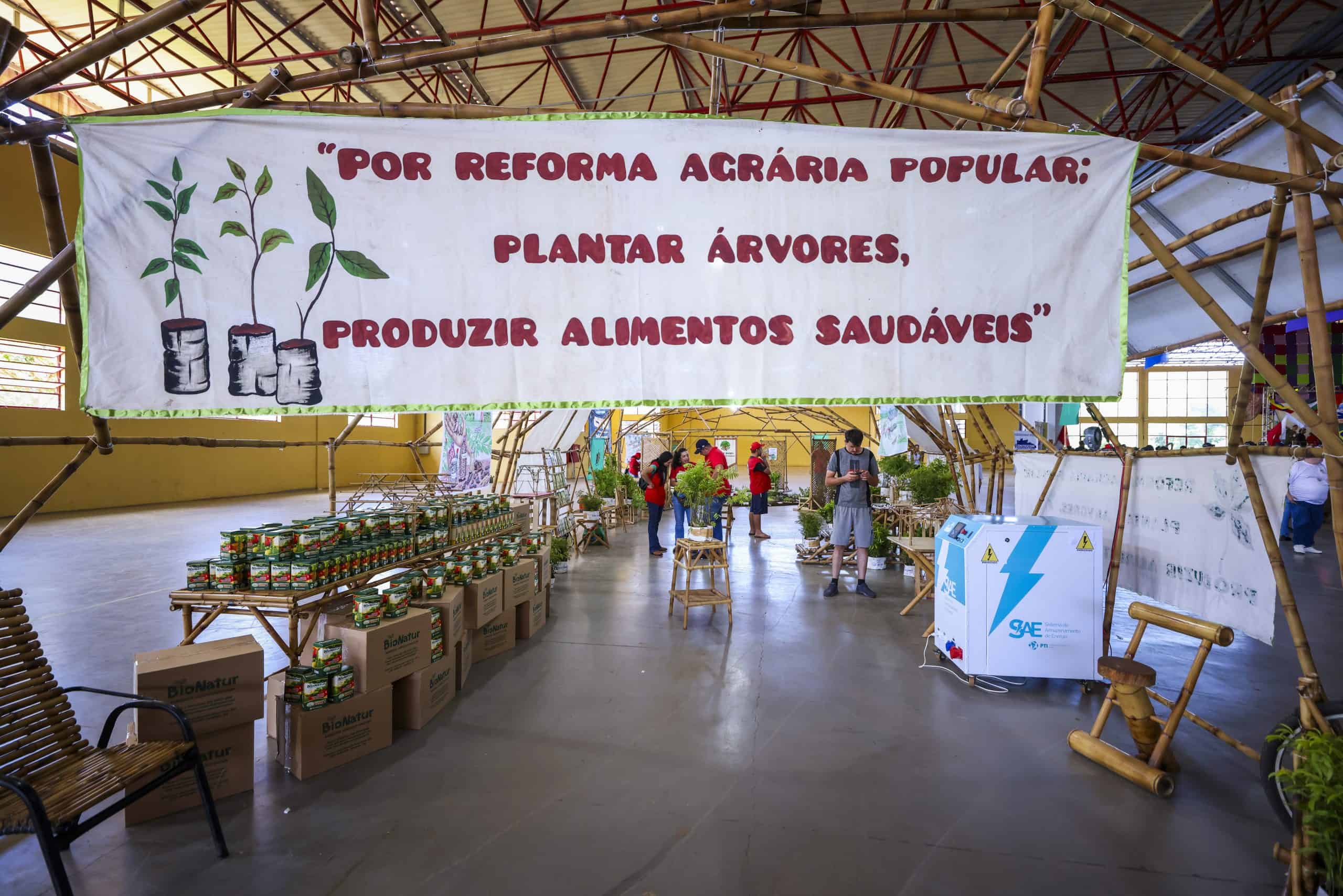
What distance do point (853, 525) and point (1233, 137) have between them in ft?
15.3

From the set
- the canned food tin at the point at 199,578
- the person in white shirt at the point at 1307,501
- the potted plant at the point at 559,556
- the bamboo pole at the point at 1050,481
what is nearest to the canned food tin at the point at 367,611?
the canned food tin at the point at 199,578

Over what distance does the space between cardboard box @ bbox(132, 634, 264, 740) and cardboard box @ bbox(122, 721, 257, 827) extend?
5cm

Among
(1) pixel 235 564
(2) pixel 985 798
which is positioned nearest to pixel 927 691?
(2) pixel 985 798

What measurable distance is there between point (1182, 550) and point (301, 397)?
4.46 meters

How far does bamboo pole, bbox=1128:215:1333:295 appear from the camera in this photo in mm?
2373

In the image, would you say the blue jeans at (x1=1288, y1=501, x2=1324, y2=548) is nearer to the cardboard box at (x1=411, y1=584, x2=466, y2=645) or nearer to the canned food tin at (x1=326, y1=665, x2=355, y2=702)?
the cardboard box at (x1=411, y1=584, x2=466, y2=645)

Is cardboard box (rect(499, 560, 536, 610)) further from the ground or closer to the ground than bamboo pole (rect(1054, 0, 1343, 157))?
closer to the ground

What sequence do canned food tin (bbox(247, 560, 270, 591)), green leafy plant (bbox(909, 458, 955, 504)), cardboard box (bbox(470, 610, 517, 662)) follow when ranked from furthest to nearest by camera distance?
1. green leafy plant (bbox(909, 458, 955, 504))
2. cardboard box (bbox(470, 610, 517, 662))
3. canned food tin (bbox(247, 560, 270, 591))

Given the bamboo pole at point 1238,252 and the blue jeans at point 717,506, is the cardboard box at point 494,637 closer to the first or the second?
the blue jeans at point 717,506

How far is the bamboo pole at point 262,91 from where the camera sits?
2324 millimetres

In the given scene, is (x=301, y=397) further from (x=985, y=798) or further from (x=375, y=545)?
(x=985, y=798)

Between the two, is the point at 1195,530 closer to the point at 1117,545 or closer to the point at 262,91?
the point at 1117,545

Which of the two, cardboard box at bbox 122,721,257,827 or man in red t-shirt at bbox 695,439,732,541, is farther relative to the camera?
man in red t-shirt at bbox 695,439,732,541

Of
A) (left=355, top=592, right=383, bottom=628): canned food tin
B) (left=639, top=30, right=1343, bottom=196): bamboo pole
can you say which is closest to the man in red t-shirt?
(left=355, top=592, right=383, bottom=628): canned food tin
